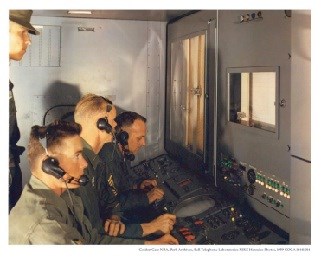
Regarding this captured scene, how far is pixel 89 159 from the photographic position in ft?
5.99

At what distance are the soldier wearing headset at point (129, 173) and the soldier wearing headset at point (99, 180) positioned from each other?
5cm

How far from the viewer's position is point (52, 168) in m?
1.46

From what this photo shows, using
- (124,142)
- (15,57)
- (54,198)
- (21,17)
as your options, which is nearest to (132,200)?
(124,142)

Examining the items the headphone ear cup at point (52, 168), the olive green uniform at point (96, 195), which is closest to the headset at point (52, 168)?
the headphone ear cup at point (52, 168)

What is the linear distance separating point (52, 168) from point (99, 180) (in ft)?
1.65

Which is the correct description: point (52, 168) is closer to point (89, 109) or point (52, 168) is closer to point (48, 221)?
point (48, 221)

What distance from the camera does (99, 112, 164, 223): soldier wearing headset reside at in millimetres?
1959

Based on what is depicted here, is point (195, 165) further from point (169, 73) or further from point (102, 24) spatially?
point (102, 24)

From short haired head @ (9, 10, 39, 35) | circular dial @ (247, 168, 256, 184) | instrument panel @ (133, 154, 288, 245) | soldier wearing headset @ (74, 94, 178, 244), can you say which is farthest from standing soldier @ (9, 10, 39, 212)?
circular dial @ (247, 168, 256, 184)

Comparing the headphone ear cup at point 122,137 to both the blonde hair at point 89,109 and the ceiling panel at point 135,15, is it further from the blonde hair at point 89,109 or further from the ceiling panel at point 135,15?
the ceiling panel at point 135,15

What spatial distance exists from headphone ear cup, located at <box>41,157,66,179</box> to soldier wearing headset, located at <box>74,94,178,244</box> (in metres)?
0.21

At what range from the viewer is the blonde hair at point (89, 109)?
1.86 m
